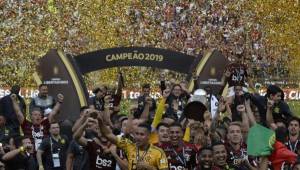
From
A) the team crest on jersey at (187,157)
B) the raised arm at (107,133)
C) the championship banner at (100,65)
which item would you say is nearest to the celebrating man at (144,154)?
the raised arm at (107,133)

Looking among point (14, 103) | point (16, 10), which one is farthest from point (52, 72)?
point (16, 10)

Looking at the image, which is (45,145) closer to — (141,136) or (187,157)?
(187,157)

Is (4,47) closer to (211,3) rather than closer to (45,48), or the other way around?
(45,48)

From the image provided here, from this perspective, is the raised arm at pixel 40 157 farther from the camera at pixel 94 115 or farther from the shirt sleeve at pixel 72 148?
the camera at pixel 94 115

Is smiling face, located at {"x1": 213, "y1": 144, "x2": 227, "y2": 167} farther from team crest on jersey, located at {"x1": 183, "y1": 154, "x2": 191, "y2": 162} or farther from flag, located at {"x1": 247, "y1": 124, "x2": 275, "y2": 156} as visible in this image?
flag, located at {"x1": 247, "y1": 124, "x2": 275, "y2": 156}

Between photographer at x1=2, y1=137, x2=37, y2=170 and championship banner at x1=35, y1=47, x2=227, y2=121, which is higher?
championship banner at x1=35, y1=47, x2=227, y2=121

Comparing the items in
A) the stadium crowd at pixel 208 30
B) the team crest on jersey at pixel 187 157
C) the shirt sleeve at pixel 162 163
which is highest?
the stadium crowd at pixel 208 30

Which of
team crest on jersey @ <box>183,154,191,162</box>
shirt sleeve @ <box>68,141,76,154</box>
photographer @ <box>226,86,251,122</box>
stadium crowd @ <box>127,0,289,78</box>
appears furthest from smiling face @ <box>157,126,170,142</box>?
stadium crowd @ <box>127,0,289,78</box>

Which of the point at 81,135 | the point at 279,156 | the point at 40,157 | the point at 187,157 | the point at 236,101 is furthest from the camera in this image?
the point at 236,101

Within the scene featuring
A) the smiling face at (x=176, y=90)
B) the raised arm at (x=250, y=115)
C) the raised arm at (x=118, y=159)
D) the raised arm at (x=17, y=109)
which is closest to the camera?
the raised arm at (x=118, y=159)

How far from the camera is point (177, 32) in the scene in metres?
39.2

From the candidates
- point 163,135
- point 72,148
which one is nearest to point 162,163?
point 163,135

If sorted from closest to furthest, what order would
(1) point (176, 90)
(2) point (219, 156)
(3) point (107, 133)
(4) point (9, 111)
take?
(3) point (107, 133)
(2) point (219, 156)
(1) point (176, 90)
(4) point (9, 111)

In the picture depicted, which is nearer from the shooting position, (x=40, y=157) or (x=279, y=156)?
(x=279, y=156)
